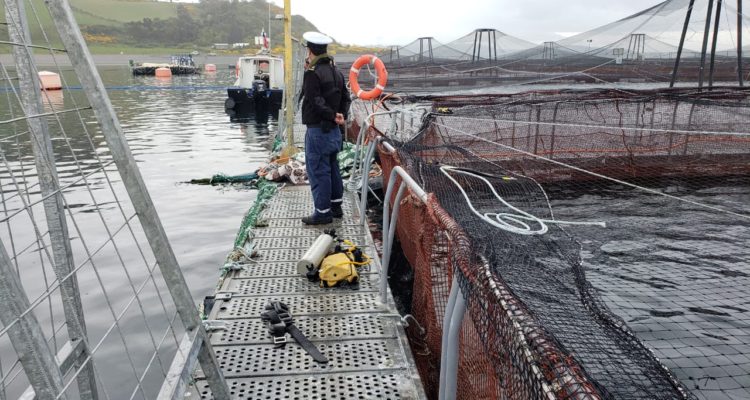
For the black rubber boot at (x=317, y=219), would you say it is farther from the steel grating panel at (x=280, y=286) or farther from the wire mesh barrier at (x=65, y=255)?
the wire mesh barrier at (x=65, y=255)

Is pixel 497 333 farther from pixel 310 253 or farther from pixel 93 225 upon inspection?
pixel 93 225

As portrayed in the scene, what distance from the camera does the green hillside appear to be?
111144 mm

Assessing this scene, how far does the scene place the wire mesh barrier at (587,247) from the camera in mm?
2037

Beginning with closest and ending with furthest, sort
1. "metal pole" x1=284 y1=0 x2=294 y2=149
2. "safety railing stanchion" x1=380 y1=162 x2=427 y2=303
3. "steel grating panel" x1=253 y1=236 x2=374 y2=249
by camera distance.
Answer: "safety railing stanchion" x1=380 y1=162 x2=427 y2=303 → "steel grating panel" x1=253 y1=236 x2=374 y2=249 → "metal pole" x1=284 y1=0 x2=294 y2=149

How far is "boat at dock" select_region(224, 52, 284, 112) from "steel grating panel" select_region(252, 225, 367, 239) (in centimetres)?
1890

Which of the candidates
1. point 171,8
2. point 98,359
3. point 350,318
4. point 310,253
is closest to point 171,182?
point 98,359

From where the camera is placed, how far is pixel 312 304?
4.11 metres

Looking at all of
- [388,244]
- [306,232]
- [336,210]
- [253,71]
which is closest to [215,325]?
[388,244]

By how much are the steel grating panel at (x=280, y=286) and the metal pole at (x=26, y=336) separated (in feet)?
9.16

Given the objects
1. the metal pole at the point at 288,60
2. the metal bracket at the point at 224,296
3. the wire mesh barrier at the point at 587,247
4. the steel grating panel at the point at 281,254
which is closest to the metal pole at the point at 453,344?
the wire mesh barrier at the point at 587,247

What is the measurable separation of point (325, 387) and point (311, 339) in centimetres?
56

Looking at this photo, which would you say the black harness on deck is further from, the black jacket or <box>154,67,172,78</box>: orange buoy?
<box>154,67,172,78</box>: orange buoy

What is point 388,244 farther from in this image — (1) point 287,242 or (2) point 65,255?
(2) point 65,255

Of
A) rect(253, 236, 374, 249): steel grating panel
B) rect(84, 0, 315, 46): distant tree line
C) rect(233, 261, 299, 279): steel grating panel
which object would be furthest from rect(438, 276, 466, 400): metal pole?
rect(84, 0, 315, 46): distant tree line
